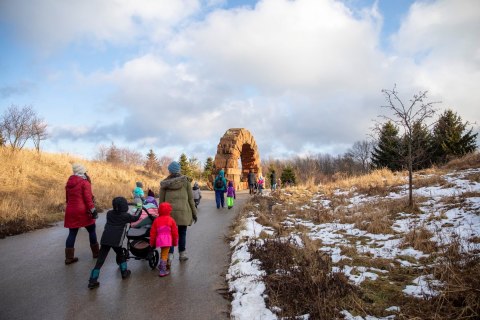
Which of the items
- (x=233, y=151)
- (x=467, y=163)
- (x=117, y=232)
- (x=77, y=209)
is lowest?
(x=117, y=232)

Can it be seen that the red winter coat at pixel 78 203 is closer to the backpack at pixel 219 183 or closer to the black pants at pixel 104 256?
the black pants at pixel 104 256

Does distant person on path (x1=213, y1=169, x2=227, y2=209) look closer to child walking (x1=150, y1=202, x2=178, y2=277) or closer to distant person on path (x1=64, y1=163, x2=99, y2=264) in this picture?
distant person on path (x1=64, y1=163, x2=99, y2=264)

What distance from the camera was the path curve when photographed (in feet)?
13.1

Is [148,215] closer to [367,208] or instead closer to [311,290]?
[311,290]

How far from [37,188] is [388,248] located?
54.3ft

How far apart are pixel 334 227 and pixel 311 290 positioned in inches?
190

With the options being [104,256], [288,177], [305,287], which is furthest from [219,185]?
[288,177]

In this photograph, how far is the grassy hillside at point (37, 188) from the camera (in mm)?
9531

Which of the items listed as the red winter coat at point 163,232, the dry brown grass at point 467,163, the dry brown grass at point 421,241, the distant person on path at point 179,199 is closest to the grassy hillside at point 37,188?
the distant person on path at point 179,199

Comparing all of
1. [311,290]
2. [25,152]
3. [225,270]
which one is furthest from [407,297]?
[25,152]

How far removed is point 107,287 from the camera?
484 cm

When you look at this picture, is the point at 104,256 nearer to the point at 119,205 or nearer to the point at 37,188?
the point at 119,205

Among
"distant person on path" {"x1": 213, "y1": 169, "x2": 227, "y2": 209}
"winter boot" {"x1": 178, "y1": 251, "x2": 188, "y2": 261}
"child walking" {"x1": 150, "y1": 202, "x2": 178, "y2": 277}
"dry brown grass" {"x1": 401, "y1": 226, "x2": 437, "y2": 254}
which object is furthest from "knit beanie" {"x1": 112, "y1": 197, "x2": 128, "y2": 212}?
"distant person on path" {"x1": 213, "y1": 169, "x2": 227, "y2": 209}

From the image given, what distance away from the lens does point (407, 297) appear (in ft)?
12.1
